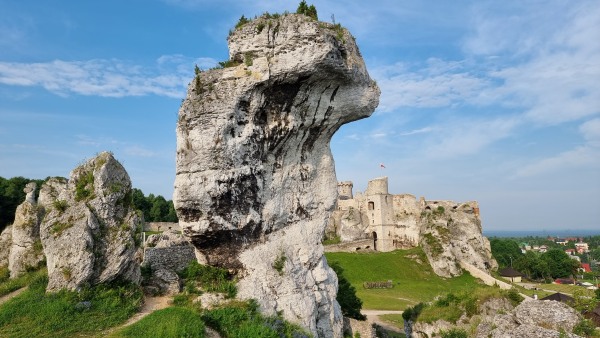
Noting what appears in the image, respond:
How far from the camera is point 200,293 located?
55.5ft

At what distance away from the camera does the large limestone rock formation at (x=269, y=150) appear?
16234 millimetres

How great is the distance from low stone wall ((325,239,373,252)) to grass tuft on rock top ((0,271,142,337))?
140ft

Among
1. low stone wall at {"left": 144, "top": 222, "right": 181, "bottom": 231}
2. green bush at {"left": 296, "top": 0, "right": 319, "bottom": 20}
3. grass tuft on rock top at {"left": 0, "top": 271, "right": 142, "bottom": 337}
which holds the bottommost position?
grass tuft on rock top at {"left": 0, "top": 271, "right": 142, "bottom": 337}

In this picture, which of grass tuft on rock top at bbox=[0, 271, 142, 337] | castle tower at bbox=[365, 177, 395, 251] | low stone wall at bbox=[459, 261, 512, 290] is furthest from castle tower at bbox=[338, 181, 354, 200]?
grass tuft on rock top at bbox=[0, 271, 142, 337]

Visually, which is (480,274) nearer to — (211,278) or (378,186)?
(378,186)

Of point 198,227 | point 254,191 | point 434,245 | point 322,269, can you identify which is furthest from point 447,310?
point 434,245

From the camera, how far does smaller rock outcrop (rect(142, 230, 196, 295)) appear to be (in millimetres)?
17891

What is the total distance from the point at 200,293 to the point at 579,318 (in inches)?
570

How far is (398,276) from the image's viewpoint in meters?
51.0

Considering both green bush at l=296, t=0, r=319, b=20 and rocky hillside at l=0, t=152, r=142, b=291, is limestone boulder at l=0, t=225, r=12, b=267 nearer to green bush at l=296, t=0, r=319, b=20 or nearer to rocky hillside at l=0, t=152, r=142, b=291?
rocky hillside at l=0, t=152, r=142, b=291

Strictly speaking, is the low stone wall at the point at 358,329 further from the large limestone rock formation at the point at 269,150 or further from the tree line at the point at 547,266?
the tree line at the point at 547,266

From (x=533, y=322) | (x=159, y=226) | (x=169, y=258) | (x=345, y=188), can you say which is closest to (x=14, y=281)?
(x=169, y=258)

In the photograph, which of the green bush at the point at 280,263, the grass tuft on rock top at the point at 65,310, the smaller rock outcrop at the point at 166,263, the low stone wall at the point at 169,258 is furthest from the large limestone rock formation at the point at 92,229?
the green bush at the point at 280,263

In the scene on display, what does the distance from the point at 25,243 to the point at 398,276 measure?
41104 mm
